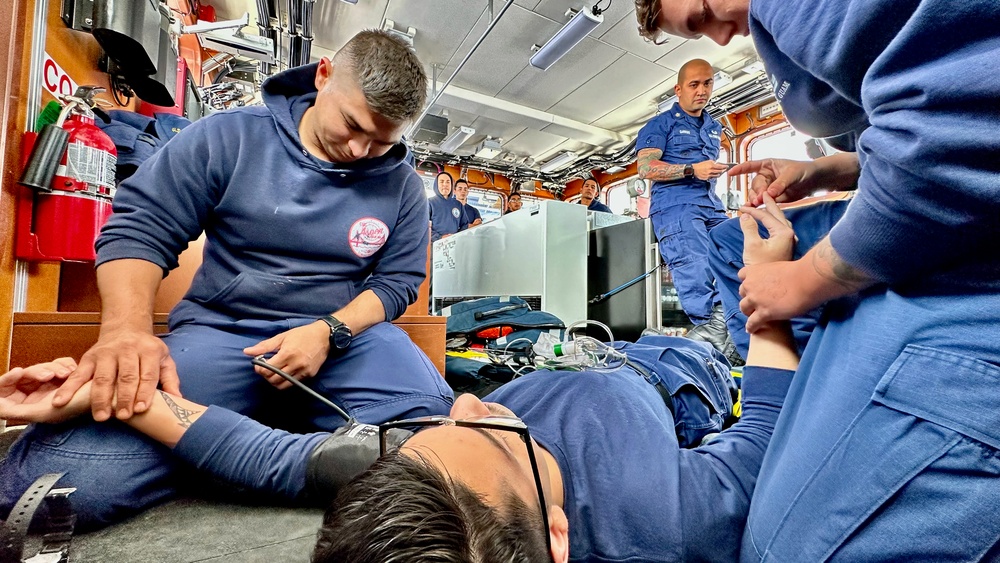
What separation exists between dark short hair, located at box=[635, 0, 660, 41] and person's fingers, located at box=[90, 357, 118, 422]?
1165 millimetres

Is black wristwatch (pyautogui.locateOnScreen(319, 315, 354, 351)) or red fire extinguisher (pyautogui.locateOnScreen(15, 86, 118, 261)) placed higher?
red fire extinguisher (pyautogui.locateOnScreen(15, 86, 118, 261))

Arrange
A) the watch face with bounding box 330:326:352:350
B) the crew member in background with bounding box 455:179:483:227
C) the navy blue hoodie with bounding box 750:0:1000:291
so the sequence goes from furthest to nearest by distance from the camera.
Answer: the crew member in background with bounding box 455:179:483:227
the watch face with bounding box 330:326:352:350
the navy blue hoodie with bounding box 750:0:1000:291

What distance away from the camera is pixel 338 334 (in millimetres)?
865

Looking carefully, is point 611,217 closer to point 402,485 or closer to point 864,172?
point 864,172

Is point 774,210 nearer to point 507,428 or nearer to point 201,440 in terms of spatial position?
point 507,428

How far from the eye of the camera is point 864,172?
42 centimetres

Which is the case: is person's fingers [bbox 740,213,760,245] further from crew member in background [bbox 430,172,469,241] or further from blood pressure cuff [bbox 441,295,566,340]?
crew member in background [bbox 430,172,469,241]

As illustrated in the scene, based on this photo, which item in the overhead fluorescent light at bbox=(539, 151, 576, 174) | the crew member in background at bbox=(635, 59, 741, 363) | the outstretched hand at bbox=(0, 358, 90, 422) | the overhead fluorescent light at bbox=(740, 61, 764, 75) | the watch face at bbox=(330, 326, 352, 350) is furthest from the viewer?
the overhead fluorescent light at bbox=(539, 151, 576, 174)

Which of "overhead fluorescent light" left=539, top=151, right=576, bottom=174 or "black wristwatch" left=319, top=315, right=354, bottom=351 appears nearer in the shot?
"black wristwatch" left=319, top=315, right=354, bottom=351

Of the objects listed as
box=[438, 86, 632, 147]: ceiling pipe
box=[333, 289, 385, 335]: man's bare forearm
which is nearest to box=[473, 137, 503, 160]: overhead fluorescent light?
box=[438, 86, 632, 147]: ceiling pipe

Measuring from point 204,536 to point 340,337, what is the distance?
1.28 ft

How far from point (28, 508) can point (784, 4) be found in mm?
999

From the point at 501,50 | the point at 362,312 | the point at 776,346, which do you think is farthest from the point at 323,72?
the point at 501,50

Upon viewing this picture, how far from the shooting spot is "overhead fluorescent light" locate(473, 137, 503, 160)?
5843 mm
